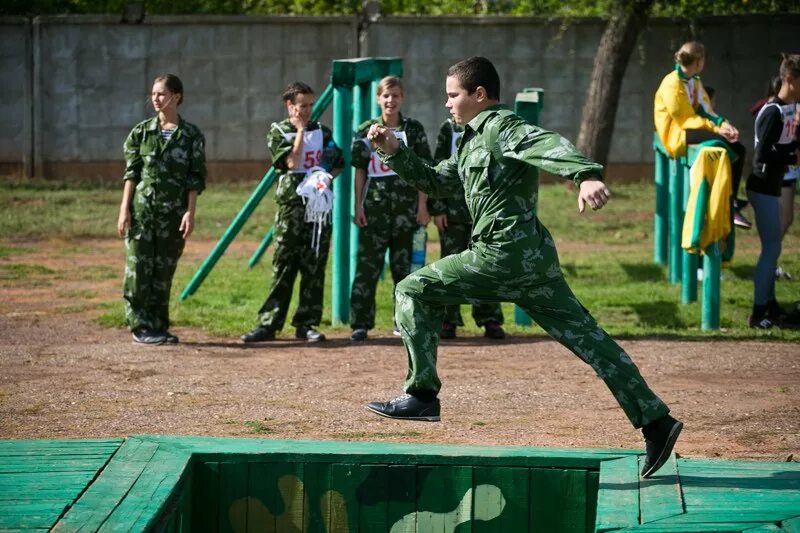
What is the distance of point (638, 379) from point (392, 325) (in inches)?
201

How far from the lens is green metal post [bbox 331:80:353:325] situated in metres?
10.3

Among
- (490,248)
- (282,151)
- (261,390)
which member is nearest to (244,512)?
(490,248)

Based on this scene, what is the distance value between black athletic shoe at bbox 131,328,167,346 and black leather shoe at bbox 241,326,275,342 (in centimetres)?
64

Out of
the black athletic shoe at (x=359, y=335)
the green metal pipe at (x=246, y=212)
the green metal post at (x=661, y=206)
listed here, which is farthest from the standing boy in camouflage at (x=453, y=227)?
the green metal post at (x=661, y=206)

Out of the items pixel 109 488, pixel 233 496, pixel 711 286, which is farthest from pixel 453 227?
pixel 109 488

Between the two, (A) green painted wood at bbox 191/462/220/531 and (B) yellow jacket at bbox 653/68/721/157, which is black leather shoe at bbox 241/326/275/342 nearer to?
(B) yellow jacket at bbox 653/68/721/157

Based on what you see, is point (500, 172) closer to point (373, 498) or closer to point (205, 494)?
point (373, 498)

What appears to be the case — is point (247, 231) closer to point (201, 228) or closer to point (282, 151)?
point (201, 228)

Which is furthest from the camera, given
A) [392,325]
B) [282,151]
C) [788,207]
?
[788,207]

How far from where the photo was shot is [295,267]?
32.5 feet

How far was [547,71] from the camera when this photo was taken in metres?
19.5

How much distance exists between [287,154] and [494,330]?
6.96 feet

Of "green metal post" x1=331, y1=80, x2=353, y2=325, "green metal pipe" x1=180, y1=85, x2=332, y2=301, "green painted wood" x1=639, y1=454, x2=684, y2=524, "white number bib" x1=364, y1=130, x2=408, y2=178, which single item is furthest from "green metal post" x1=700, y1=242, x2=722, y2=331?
"green painted wood" x1=639, y1=454, x2=684, y2=524

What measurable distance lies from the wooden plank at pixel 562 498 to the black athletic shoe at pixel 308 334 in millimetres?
4427
